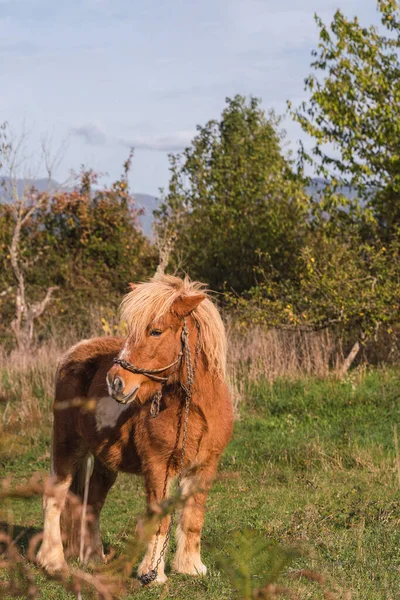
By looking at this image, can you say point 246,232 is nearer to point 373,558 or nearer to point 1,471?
point 1,471

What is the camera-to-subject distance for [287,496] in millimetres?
7000

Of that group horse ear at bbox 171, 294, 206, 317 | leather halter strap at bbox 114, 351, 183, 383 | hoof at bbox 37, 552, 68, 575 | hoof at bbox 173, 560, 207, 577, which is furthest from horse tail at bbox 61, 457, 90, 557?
horse ear at bbox 171, 294, 206, 317

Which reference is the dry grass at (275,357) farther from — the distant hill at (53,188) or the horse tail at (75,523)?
the distant hill at (53,188)

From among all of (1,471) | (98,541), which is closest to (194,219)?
(1,471)

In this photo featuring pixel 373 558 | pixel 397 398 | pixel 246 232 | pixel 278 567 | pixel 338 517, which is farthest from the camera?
pixel 246 232

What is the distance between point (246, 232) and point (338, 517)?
1053 centimetres

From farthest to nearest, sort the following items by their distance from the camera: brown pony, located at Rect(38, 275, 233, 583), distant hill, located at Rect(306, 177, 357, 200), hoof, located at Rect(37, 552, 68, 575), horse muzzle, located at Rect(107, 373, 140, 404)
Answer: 1. distant hill, located at Rect(306, 177, 357, 200)
2. brown pony, located at Rect(38, 275, 233, 583)
3. horse muzzle, located at Rect(107, 373, 140, 404)
4. hoof, located at Rect(37, 552, 68, 575)

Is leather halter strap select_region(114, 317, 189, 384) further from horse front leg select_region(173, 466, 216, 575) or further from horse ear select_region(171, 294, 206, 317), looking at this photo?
horse front leg select_region(173, 466, 216, 575)

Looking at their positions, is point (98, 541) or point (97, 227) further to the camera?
point (97, 227)

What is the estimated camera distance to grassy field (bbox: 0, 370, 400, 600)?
4.66 meters

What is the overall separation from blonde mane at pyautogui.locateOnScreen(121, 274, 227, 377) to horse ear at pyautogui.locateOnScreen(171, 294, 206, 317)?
0.03 metres

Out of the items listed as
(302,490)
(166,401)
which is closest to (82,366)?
(166,401)

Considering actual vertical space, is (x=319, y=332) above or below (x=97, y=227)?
below

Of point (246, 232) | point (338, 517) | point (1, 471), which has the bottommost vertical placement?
point (1, 471)
